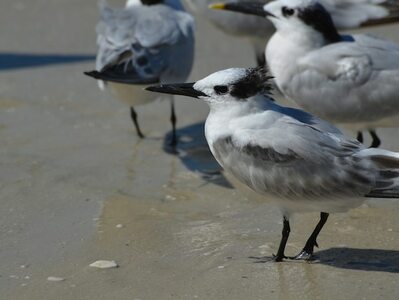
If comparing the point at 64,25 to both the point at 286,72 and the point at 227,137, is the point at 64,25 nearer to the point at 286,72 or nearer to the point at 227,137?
the point at 286,72

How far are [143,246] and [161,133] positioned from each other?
1781 mm

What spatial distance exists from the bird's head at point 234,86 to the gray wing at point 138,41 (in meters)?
1.39

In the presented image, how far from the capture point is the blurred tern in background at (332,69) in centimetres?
487

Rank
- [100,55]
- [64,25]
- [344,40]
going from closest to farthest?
1. [344,40]
2. [100,55]
3. [64,25]

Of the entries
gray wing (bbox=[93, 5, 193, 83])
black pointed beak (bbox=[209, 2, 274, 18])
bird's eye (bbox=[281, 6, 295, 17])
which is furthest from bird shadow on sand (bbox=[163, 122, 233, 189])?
bird's eye (bbox=[281, 6, 295, 17])

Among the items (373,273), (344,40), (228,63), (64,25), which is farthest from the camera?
(64,25)

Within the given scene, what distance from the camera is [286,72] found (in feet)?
16.8

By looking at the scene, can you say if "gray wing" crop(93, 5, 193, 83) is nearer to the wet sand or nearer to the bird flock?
the bird flock

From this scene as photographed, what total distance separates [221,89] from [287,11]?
1.42m

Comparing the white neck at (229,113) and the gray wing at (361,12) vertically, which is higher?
the white neck at (229,113)

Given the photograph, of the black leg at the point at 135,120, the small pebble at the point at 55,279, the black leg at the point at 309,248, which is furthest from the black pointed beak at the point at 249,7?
the small pebble at the point at 55,279

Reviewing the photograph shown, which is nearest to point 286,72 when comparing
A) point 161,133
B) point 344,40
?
point 344,40

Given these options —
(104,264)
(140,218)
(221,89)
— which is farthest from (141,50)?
(104,264)

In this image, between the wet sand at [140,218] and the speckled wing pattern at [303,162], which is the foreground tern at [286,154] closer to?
the speckled wing pattern at [303,162]
